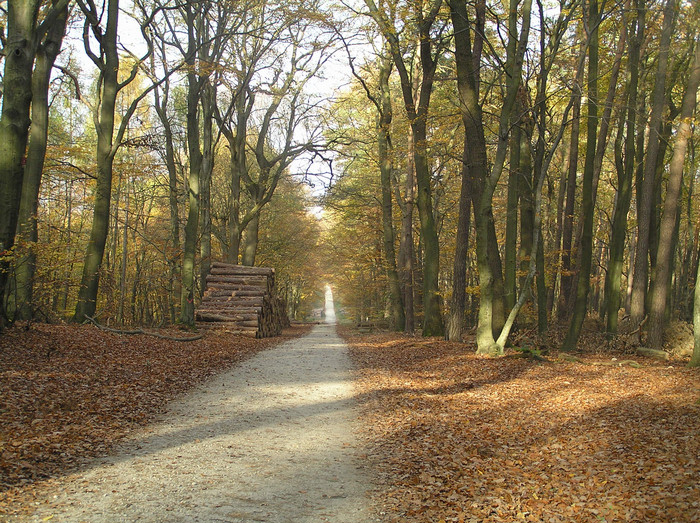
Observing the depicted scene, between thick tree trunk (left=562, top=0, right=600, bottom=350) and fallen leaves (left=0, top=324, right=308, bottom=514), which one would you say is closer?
fallen leaves (left=0, top=324, right=308, bottom=514)

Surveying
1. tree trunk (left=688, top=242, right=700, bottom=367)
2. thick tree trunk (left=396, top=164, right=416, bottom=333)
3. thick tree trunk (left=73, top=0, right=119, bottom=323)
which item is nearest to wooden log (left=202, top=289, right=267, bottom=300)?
thick tree trunk (left=396, top=164, right=416, bottom=333)

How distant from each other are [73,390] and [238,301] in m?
13.2

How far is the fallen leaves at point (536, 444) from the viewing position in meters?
4.27

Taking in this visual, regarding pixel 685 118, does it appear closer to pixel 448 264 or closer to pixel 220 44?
pixel 220 44

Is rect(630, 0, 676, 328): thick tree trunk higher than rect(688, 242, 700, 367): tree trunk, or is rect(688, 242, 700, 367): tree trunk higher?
rect(630, 0, 676, 328): thick tree trunk

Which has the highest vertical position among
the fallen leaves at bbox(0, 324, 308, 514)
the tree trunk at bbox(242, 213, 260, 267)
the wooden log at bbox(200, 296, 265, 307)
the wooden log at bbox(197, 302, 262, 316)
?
the tree trunk at bbox(242, 213, 260, 267)

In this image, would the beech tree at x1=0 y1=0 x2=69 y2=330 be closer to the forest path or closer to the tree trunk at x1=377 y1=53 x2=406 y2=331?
the forest path

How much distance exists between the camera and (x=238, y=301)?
2044 centimetres

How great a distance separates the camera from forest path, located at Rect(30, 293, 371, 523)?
391 cm

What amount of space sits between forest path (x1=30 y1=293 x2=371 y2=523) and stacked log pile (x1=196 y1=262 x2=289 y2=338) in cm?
1110

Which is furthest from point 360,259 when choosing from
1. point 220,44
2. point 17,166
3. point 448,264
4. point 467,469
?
point 467,469

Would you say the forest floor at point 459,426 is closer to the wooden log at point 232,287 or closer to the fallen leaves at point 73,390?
the fallen leaves at point 73,390

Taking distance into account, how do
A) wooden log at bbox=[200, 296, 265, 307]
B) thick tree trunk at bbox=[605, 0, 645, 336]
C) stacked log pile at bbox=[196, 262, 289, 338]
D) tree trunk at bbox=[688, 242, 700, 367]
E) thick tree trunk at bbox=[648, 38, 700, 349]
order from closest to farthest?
1. tree trunk at bbox=[688, 242, 700, 367]
2. thick tree trunk at bbox=[648, 38, 700, 349]
3. thick tree trunk at bbox=[605, 0, 645, 336]
4. stacked log pile at bbox=[196, 262, 289, 338]
5. wooden log at bbox=[200, 296, 265, 307]

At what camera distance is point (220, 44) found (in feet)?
57.0
